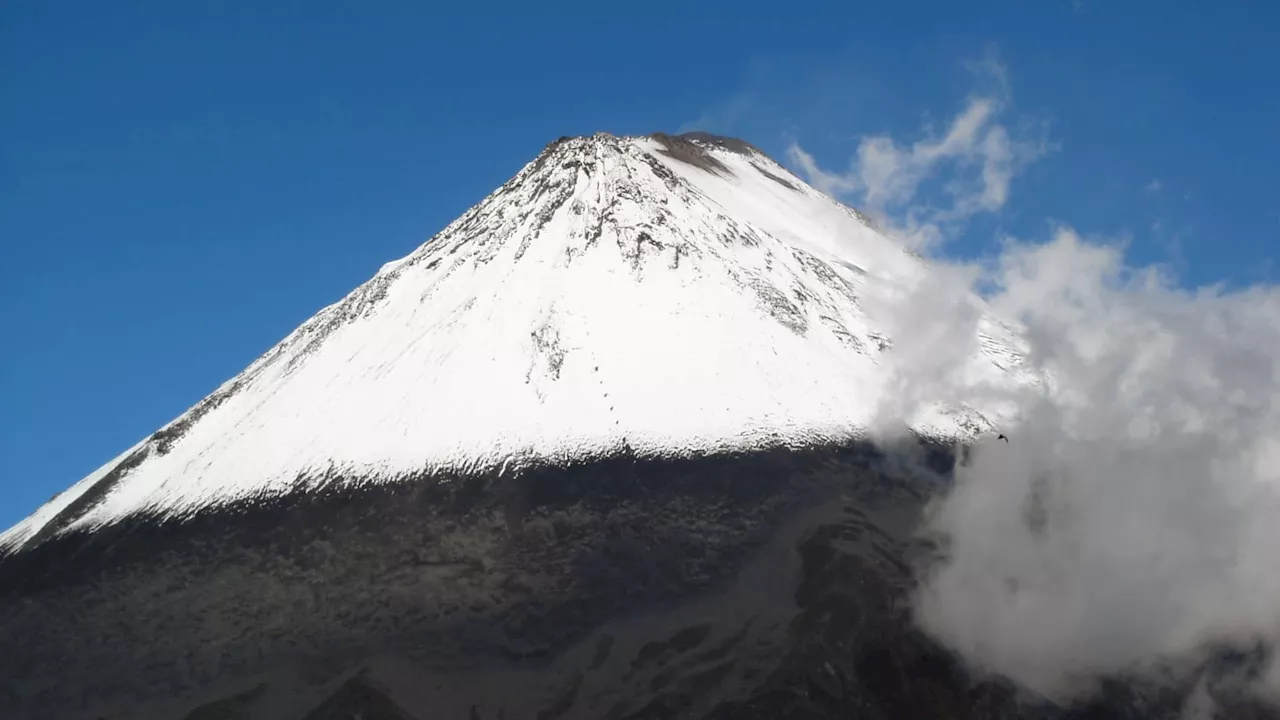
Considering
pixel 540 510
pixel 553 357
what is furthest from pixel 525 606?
pixel 553 357

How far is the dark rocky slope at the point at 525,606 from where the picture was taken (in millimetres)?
62781

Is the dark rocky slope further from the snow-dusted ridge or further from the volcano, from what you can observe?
the snow-dusted ridge

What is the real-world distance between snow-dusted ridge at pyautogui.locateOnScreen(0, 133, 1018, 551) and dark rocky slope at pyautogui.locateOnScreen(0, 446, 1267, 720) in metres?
4.04

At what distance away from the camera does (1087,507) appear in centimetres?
7519

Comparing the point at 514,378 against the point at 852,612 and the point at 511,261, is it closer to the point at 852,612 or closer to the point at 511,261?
the point at 511,261

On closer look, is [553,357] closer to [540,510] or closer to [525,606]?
[540,510]

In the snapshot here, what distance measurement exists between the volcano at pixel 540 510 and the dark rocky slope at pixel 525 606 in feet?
0.70

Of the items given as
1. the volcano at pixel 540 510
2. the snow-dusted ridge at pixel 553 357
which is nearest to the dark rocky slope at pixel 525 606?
the volcano at pixel 540 510

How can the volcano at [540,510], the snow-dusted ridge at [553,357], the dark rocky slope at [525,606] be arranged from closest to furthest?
the dark rocky slope at [525,606] < the volcano at [540,510] < the snow-dusted ridge at [553,357]

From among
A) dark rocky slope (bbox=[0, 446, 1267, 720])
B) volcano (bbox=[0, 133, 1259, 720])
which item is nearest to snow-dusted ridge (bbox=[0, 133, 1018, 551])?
volcano (bbox=[0, 133, 1259, 720])

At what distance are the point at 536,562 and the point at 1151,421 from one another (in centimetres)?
4428

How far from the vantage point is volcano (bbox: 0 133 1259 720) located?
212ft

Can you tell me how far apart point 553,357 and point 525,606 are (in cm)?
2695

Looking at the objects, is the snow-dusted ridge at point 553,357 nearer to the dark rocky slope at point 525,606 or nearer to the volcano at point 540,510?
the volcano at point 540,510
